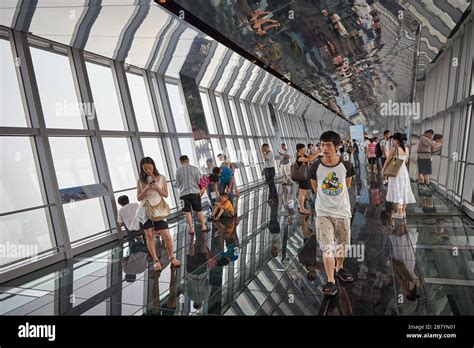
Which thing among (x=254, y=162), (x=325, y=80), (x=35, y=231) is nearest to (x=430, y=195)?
(x=325, y=80)

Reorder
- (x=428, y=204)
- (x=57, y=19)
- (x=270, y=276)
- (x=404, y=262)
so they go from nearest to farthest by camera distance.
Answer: (x=270, y=276), (x=404, y=262), (x=57, y=19), (x=428, y=204)

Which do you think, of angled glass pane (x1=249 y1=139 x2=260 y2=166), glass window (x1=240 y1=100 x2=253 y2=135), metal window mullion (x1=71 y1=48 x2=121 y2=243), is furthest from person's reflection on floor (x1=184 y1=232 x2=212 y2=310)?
glass window (x1=240 y1=100 x2=253 y2=135)

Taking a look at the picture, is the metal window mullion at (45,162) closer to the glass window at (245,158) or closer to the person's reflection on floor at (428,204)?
the person's reflection on floor at (428,204)

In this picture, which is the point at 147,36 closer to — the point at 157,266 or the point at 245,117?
the point at 157,266

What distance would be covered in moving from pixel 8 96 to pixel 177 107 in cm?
706

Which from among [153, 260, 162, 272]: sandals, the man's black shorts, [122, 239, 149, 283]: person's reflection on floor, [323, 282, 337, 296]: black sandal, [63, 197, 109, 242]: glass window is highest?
the man's black shorts

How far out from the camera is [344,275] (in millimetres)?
4633

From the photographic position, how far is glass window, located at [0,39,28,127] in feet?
25.2

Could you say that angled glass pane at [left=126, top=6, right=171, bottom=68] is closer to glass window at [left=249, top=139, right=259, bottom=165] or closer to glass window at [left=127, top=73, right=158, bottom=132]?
glass window at [left=127, top=73, right=158, bottom=132]

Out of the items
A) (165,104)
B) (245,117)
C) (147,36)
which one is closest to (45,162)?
(147,36)

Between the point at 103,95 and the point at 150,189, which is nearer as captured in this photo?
the point at 150,189

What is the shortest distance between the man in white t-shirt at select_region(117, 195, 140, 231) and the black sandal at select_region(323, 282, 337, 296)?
4150mm
